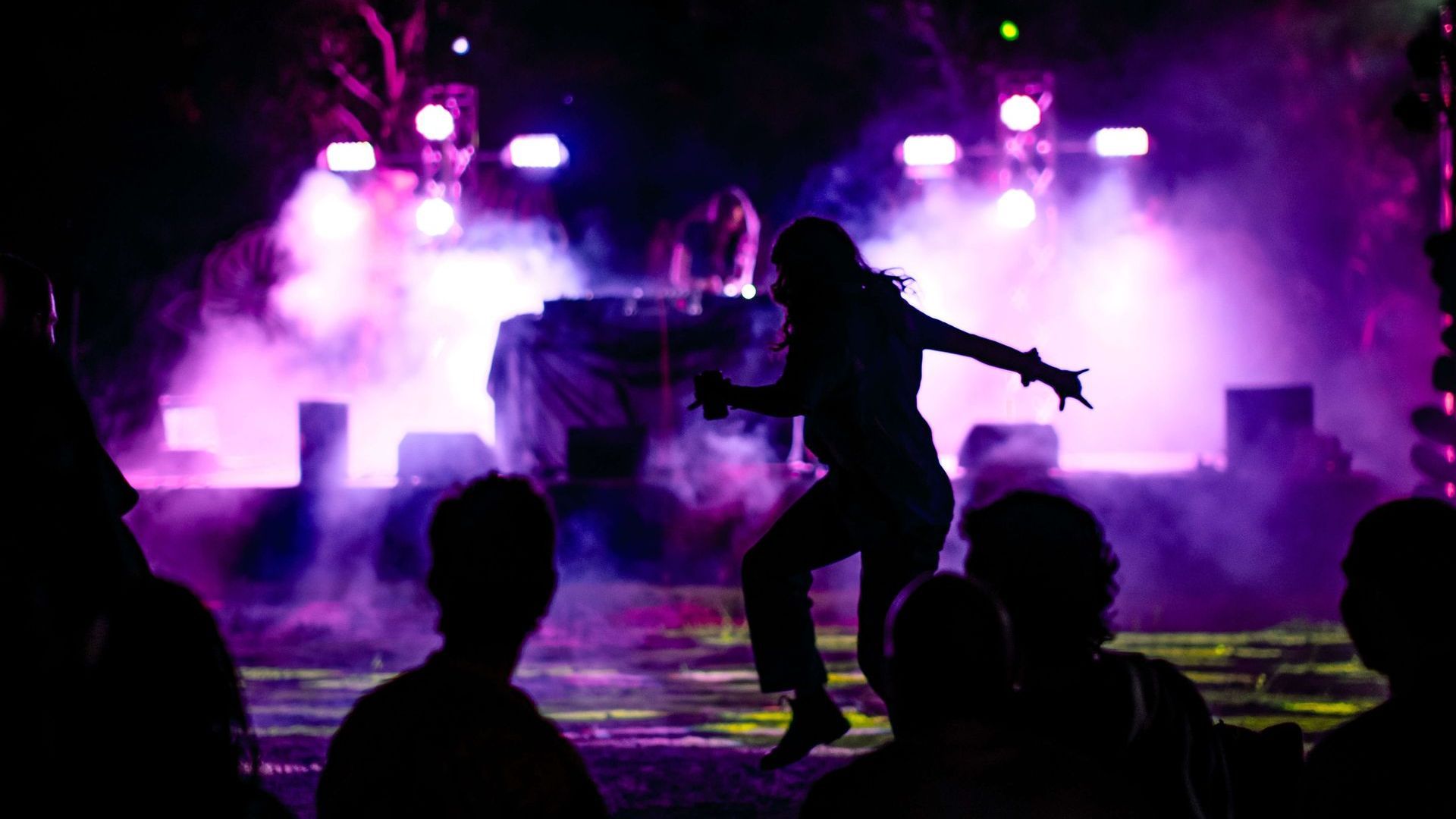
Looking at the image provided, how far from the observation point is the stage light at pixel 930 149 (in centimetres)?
1864

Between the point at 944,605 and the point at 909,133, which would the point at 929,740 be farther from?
the point at 909,133

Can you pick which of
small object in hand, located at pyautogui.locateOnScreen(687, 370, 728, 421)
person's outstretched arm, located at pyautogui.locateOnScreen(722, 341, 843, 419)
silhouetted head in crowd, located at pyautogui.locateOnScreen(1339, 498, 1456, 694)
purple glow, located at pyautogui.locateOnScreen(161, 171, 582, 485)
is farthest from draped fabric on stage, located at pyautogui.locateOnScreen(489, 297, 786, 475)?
silhouetted head in crowd, located at pyautogui.locateOnScreen(1339, 498, 1456, 694)

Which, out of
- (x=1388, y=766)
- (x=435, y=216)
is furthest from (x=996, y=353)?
(x=435, y=216)

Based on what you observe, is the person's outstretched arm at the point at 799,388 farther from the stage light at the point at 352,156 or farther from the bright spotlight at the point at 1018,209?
the stage light at the point at 352,156

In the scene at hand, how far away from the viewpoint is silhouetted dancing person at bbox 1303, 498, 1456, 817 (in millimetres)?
2049

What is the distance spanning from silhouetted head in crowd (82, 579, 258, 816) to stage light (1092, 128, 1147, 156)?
19.5m

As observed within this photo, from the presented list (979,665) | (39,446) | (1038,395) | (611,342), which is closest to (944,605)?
(979,665)

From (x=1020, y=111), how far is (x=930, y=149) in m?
1.50

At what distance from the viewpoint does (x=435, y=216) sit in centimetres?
1897

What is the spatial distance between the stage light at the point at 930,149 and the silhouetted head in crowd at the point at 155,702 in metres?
17.7

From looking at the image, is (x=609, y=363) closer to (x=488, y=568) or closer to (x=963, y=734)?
(x=488, y=568)

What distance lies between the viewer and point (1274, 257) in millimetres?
22188

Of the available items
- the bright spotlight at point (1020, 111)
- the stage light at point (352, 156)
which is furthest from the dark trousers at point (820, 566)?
the stage light at point (352, 156)

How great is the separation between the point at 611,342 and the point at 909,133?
11.4 metres
